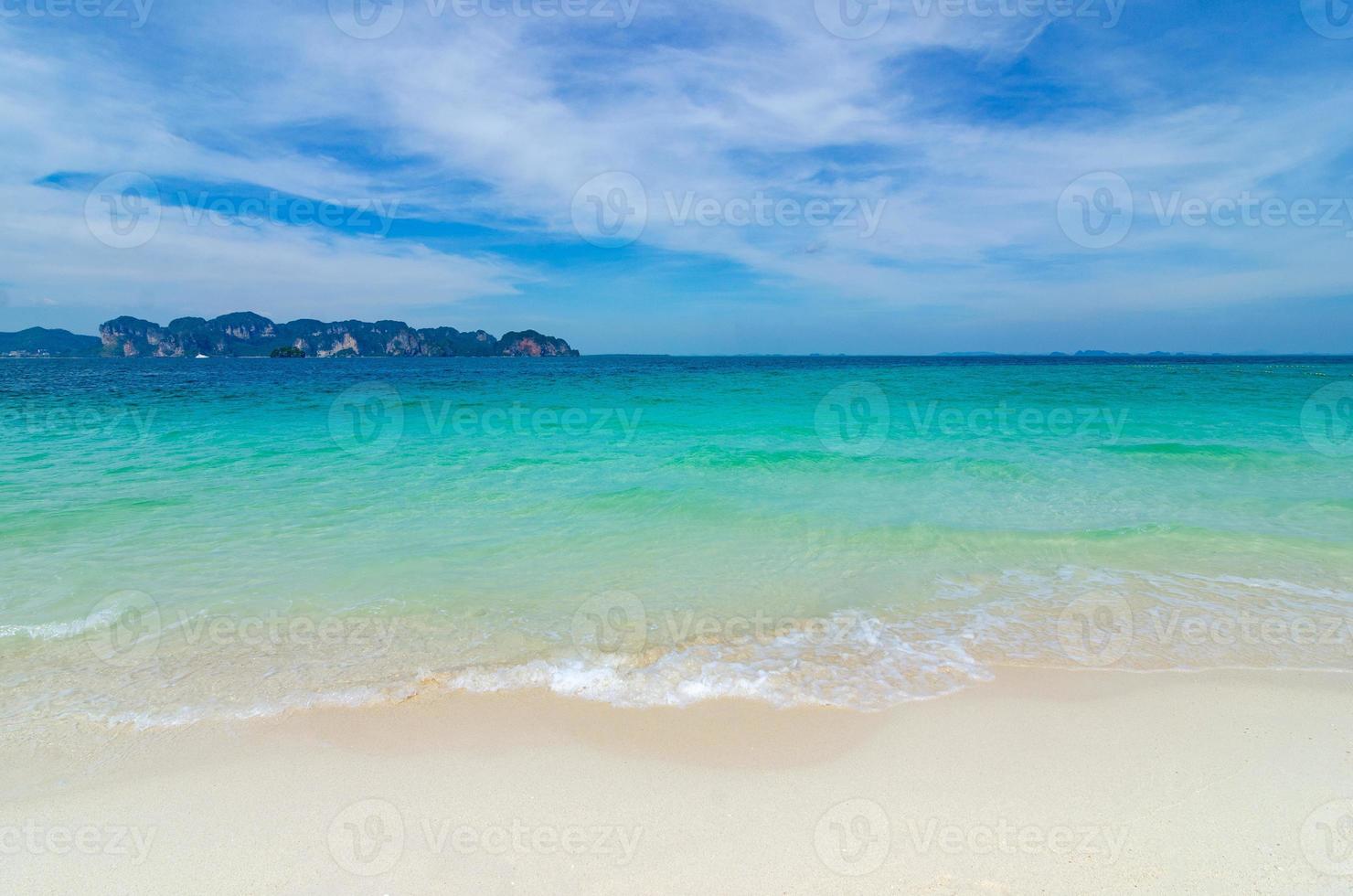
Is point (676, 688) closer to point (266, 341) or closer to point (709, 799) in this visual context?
point (709, 799)

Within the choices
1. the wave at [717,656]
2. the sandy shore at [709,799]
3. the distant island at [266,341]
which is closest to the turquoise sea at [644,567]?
the wave at [717,656]

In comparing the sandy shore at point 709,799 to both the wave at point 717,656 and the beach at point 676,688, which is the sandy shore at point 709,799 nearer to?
the beach at point 676,688

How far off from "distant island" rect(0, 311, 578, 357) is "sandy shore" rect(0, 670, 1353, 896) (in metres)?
143

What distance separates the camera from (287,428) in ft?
60.1

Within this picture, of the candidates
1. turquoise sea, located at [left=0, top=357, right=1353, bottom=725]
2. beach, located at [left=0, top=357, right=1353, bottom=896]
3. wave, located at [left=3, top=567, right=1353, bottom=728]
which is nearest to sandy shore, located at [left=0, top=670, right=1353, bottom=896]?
beach, located at [left=0, top=357, right=1353, bottom=896]

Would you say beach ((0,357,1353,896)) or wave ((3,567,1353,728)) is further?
wave ((3,567,1353,728))

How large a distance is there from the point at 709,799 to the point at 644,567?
12.2 ft

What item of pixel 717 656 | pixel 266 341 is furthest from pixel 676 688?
pixel 266 341

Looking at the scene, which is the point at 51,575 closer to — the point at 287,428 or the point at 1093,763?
the point at 1093,763

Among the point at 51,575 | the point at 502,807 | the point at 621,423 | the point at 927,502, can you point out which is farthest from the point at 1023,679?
the point at 621,423

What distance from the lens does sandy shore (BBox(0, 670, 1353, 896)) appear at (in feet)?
9.48

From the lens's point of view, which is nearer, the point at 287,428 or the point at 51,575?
the point at 51,575

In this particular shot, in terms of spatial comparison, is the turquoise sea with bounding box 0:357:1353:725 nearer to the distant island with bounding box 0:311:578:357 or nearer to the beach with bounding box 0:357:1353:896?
the beach with bounding box 0:357:1353:896

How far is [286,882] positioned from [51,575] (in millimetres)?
5987
